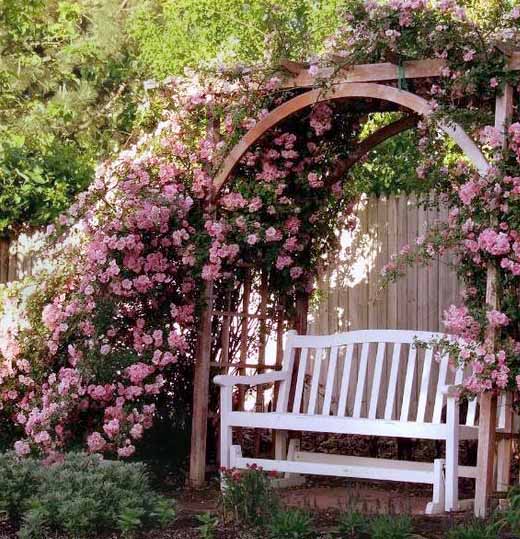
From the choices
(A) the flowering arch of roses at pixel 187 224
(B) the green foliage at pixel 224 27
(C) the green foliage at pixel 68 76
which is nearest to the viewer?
(A) the flowering arch of roses at pixel 187 224

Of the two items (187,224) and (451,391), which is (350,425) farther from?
(187,224)

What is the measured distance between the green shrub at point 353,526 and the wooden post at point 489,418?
45.0 inches

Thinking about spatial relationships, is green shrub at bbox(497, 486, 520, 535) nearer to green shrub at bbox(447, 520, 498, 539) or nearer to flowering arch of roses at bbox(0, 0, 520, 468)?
green shrub at bbox(447, 520, 498, 539)

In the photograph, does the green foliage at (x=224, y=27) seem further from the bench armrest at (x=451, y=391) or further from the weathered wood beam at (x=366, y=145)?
the bench armrest at (x=451, y=391)

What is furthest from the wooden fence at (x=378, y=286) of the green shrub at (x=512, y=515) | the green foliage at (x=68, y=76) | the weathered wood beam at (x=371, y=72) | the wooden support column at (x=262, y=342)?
the green foliage at (x=68, y=76)

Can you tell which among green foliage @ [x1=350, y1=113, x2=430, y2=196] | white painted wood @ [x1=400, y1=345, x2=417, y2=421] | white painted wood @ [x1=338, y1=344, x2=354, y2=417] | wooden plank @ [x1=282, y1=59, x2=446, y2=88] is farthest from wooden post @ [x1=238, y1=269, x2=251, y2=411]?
wooden plank @ [x1=282, y1=59, x2=446, y2=88]

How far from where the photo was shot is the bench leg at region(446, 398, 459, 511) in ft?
18.9

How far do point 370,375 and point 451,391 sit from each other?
270 centimetres

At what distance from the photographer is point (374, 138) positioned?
7.06 metres

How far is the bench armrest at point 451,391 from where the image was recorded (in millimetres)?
5598

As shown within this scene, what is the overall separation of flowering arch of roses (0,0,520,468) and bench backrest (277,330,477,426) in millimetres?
482

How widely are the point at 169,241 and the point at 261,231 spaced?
1.85 feet

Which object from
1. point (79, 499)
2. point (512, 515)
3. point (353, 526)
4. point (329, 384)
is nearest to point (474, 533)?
point (512, 515)

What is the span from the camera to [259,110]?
6770 millimetres
